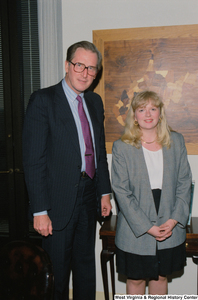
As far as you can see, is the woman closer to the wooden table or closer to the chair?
the wooden table

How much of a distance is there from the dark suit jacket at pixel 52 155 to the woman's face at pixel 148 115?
46cm

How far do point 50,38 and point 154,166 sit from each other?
1.43 m

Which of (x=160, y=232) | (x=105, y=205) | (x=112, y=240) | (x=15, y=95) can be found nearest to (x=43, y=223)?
(x=105, y=205)

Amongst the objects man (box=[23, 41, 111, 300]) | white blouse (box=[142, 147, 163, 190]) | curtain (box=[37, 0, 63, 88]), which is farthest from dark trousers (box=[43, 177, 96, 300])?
curtain (box=[37, 0, 63, 88])

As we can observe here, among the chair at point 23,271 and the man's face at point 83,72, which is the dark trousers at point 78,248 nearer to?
the chair at point 23,271

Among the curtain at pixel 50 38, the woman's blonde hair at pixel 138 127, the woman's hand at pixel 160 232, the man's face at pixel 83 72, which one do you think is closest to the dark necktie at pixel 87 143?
the man's face at pixel 83 72

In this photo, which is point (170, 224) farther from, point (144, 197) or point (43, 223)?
point (43, 223)

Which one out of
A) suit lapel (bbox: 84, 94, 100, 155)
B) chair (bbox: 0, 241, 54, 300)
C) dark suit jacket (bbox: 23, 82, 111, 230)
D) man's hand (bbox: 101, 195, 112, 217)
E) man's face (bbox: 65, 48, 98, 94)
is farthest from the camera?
man's hand (bbox: 101, 195, 112, 217)

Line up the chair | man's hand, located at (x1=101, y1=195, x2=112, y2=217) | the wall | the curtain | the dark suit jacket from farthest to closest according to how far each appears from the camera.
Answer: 1. the curtain
2. the wall
3. man's hand, located at (x1=101, y1=195, x2=112, y2=217)
4. the dark suit jacket
5. the chair

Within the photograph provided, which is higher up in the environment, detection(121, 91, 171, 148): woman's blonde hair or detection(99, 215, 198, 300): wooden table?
detection(121, 91, 171, 148): woman's blonde hair

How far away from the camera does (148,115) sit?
182cm

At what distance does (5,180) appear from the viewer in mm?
2656

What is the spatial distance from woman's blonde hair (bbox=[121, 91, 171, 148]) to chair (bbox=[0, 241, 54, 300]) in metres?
0.96

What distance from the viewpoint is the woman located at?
1.79 metres
